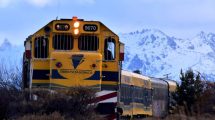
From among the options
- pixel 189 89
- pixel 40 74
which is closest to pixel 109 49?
pixel 40 74

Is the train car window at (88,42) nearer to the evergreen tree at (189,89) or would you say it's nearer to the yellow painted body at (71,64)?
the yellow painted body at (71,64)

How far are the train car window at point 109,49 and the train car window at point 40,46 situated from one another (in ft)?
5.55

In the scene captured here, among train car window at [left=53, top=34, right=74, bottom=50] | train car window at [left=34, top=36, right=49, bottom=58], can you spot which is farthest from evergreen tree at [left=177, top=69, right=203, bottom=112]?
train car window at [left=34, top=36, right=49, bottom=58]

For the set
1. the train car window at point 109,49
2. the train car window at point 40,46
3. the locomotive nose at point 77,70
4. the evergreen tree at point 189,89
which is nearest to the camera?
the locomotive nose at point 77,70

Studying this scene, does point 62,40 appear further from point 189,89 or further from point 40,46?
point 189,89

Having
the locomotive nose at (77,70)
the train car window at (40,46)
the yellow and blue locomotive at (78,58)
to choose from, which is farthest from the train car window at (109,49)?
the train car window at (40,46)

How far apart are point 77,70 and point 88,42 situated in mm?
967

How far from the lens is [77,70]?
63.2 feet

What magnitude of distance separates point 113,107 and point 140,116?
54.2ft

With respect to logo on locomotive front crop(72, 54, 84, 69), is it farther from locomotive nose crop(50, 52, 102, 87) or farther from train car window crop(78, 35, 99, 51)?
train car window crop(78, 35, 99, 51)

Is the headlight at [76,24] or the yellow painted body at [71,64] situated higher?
the headlight at [76,24]

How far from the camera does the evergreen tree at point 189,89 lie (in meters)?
45.4

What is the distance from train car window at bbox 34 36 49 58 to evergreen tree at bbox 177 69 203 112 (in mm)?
26293

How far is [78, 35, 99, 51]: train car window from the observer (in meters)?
19.6
